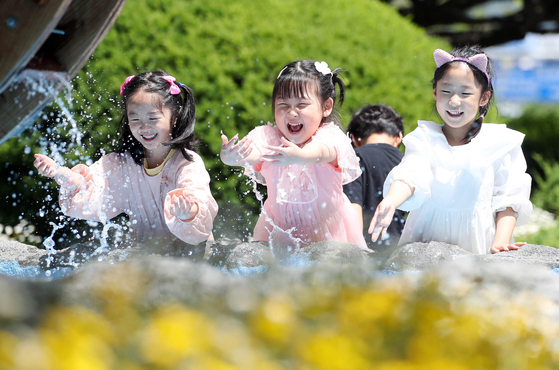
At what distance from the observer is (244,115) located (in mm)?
4281

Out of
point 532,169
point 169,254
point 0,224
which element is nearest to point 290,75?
point 169,254

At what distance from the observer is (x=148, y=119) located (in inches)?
115

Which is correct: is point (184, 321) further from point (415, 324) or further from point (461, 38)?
point (461, 38)

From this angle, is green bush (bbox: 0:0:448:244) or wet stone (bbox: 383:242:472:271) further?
green bush (bbox: 0:0:448:244)

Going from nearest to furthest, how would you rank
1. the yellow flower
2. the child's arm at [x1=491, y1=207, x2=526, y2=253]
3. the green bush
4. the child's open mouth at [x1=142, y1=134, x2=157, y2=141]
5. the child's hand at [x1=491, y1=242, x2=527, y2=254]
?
the yellow flower, the child's hand at [x1=491, y1=242, x2=527, y2=254], the child's arm at [x1=491, y1=207, x2=526, y2=253], the child's open mouth at [x1=142, y1=134, x2=157, y2=141], the green bush

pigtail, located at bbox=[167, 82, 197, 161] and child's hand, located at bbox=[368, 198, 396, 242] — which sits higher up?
pigtail, located at bbox=[167, 82, 197, 161]

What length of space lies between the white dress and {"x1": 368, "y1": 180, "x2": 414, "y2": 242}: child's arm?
21 cm

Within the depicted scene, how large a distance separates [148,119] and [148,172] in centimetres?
32

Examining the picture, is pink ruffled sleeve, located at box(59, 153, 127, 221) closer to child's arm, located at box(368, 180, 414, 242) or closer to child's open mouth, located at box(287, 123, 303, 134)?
child's open mouth, located at box(287, 123, 303, 134)

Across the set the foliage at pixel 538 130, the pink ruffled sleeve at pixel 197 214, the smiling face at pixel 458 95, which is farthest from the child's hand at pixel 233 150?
the foliage at pixel 538 130

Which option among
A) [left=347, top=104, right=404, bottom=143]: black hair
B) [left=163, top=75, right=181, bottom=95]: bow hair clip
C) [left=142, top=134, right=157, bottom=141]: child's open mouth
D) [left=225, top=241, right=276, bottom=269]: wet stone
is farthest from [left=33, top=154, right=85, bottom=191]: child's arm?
[left=347, top=104, right=404, bottom=143]: black hair

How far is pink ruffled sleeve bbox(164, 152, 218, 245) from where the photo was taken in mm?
2770

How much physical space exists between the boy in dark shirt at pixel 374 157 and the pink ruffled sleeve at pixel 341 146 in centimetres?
67

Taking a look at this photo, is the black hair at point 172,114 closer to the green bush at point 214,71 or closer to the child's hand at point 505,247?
the green bush at point 214,71
